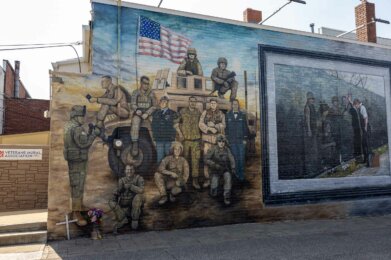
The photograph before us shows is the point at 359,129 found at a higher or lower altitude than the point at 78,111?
lower

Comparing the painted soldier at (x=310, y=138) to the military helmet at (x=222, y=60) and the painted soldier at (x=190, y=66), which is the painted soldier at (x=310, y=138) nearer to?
the military helmet at (x=222, y=60)

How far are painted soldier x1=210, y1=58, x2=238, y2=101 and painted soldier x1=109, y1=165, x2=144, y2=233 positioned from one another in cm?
338

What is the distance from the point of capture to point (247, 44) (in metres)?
11.1

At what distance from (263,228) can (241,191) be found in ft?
4.03

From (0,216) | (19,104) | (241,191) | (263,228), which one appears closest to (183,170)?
(241,191)

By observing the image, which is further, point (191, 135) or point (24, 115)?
point (24, 115)

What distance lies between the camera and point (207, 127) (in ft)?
33.9

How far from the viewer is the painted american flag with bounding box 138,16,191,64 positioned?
388 inches

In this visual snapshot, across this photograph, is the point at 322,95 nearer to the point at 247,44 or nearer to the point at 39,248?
the point at 247,44

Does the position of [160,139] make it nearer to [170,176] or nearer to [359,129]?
[170,176]

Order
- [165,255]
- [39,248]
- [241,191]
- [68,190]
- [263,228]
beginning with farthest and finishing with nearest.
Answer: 1. [241,191]
2. [263,228]
3. [68,190]
4. [39,248]
5. [165,255]

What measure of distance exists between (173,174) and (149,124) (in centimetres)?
148

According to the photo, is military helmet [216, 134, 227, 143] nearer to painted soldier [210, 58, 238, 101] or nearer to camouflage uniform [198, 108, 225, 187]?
camouflage uniform [198, 108, 225, 187]

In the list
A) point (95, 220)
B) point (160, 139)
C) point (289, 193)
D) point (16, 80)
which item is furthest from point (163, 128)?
point (16, 80)
